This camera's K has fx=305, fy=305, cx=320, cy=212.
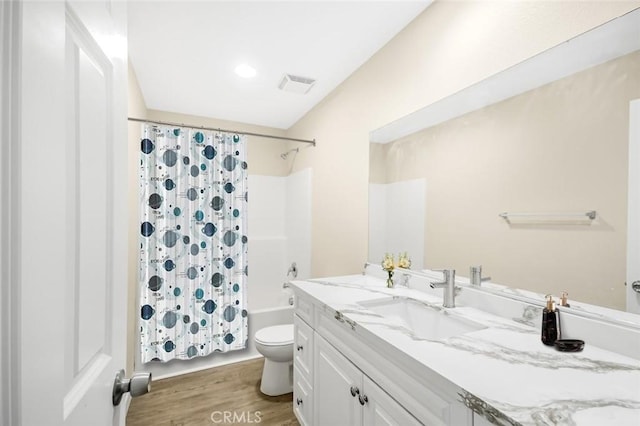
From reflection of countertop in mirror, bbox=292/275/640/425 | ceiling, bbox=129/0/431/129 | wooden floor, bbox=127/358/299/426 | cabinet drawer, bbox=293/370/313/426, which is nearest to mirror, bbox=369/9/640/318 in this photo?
reflection of countertop in mirror, bbox=292/275/640/425

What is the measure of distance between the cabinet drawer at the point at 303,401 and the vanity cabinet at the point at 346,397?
0.09 meters

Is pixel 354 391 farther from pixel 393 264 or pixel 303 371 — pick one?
pixel 393 264

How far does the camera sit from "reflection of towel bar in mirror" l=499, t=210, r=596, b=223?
3.35 feet

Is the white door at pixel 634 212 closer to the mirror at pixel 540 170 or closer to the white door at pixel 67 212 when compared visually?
the mirror at pixel 540 170

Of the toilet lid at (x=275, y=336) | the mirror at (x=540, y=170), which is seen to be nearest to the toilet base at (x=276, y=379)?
the toilet lid at (x=275, y=336)

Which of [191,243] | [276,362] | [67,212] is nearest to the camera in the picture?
[67,212]

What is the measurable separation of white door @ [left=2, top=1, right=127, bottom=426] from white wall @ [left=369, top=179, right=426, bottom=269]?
1.44 meters

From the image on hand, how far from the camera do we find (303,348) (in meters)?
1.75

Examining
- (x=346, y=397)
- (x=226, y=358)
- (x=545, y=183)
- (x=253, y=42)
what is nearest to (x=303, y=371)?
(x=346, y=397)

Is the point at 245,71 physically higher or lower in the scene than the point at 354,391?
higher

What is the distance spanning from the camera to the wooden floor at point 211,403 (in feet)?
6.48

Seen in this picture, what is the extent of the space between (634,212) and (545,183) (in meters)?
0.27

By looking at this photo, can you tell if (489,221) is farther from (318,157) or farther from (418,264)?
(318,157)

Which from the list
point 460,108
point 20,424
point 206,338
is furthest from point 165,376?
point 460,108
